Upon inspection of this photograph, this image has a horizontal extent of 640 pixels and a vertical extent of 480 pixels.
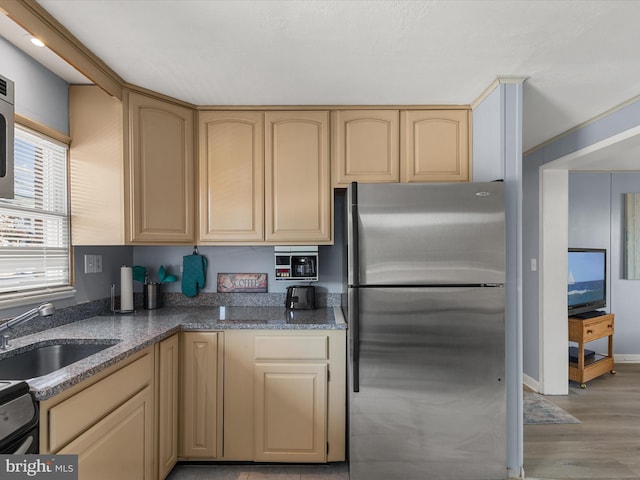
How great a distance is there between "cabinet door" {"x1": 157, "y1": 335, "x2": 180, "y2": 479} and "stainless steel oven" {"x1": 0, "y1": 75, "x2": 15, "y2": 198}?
1029mm

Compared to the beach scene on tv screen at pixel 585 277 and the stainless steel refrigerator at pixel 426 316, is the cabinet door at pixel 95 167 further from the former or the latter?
the beach scene on tv screen at pixel 585 277

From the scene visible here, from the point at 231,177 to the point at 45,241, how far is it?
44.1 inches

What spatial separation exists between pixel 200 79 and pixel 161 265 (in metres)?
1.41

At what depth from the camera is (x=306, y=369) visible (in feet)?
7.13

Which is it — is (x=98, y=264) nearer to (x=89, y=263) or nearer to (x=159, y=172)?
(x=89, y=263)

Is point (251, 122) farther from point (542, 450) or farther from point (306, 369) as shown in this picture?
point (542, 450)

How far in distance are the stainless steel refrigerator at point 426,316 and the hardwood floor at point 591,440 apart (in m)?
0.75

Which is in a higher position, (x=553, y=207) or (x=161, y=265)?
(x=553, y=207)

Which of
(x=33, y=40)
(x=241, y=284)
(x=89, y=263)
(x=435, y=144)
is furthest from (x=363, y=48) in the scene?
(x=89, y=263)

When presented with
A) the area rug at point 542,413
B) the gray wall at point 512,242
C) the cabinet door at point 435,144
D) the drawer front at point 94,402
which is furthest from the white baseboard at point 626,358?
the drawer front at point 94,402

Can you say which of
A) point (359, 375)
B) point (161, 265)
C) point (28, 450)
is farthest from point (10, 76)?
point (359, 375)

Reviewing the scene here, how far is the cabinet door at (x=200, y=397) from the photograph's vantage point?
2.19 m

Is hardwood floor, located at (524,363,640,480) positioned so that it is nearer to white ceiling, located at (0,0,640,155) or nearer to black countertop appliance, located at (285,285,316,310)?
black countertop appliance, located at (285,285,316,310)

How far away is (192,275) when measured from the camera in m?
2.78
